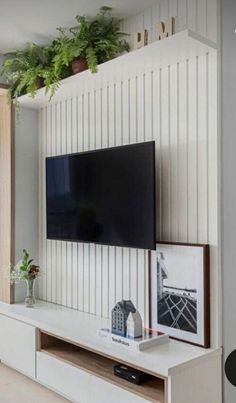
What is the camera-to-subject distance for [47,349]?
3.12m

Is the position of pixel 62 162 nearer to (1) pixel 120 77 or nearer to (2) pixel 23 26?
(1) pixel 120 77

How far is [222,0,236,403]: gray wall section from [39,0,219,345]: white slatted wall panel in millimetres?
62

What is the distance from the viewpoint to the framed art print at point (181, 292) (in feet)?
8.22

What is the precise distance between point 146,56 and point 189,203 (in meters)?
0.97

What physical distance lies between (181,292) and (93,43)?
73.7 inches

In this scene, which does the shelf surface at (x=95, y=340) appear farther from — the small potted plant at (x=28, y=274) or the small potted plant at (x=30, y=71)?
the small potted plant at (x=30, y=71)

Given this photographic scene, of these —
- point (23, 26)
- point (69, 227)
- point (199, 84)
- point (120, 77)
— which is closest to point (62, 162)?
point (69, 227)

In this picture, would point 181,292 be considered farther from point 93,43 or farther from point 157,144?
point 93,43

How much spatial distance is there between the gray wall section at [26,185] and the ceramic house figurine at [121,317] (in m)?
1.44

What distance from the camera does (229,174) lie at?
2.53 m

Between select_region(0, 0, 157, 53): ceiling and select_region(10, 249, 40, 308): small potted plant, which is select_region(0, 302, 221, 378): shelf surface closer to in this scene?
select_region(10, 249, 40, 308): small potted plant

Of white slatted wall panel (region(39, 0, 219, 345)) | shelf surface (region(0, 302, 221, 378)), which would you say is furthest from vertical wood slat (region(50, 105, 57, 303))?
shelf surface (region(0, 302, 221, 378))

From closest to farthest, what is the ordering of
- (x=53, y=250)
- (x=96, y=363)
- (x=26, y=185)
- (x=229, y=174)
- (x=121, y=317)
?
(x=229, y=174) → (x=121, y=317) → (x=96, y=363) → (x=53, y=250) → (x=26, y=185)

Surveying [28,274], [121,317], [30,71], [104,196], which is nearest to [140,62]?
[104,196]
